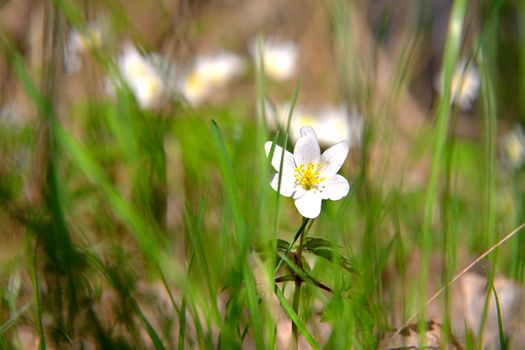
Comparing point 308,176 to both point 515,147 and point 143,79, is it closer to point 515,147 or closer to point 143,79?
point 515,147

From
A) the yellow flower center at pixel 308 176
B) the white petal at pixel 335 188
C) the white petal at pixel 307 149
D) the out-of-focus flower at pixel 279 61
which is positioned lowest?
the white petal at pixel 335 188

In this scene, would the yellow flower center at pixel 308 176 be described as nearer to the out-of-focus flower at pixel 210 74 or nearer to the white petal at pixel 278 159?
the white petal at pixel 278 159

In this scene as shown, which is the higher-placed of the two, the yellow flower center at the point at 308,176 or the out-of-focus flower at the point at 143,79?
the out-of-focus flower at the point at 143,79

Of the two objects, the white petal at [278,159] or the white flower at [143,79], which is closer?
the white petal at [278,159]

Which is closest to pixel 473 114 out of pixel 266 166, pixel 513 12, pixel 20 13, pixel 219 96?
pixel 513 12

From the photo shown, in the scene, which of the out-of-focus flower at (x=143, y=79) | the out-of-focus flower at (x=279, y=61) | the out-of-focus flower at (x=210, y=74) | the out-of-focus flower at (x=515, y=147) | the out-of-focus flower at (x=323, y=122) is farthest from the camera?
the out-of-focus flower at (x=279, y=61)

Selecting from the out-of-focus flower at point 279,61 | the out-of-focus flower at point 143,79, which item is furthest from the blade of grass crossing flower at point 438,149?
the out-of-focus flower at point 279,61

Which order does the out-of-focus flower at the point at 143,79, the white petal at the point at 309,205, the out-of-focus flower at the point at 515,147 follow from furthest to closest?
the out-of-focus flower at the point at 143,79, the out-of-focus flower at the point at 515,147, the white petal at the point at 309,205
